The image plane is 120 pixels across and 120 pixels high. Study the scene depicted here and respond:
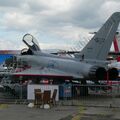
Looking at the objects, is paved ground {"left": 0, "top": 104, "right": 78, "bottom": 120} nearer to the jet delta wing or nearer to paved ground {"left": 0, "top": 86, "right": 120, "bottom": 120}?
paved ground {"left": 0, "top": 86, "right": 120, "bottom": 120}

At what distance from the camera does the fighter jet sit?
23906 millimetres

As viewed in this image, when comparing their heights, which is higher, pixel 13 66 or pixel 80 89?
pixel 13 66

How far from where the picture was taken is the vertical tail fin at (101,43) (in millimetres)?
24859

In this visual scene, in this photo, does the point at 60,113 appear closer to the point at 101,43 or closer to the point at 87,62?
the point at 87,62

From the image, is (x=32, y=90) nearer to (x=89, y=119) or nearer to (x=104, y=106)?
(x=104, y=106)

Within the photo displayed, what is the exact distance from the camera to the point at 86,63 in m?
24.3

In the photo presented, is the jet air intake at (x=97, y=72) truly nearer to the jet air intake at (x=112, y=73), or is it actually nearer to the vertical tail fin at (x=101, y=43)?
the jet air intake at (x=112, y=73)

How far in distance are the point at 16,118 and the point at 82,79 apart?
35.7ft

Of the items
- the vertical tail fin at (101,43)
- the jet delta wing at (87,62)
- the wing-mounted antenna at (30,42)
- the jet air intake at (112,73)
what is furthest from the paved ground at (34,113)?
the wing-mounted antenna at (30,42)

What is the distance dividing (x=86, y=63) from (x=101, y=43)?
5.65 feet

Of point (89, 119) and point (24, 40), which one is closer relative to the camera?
point (89, 119)

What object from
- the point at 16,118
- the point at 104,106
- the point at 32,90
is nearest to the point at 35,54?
the point at 32,90

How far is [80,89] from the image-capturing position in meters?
23.1

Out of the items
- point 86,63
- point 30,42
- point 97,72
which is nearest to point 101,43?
point 86,63
